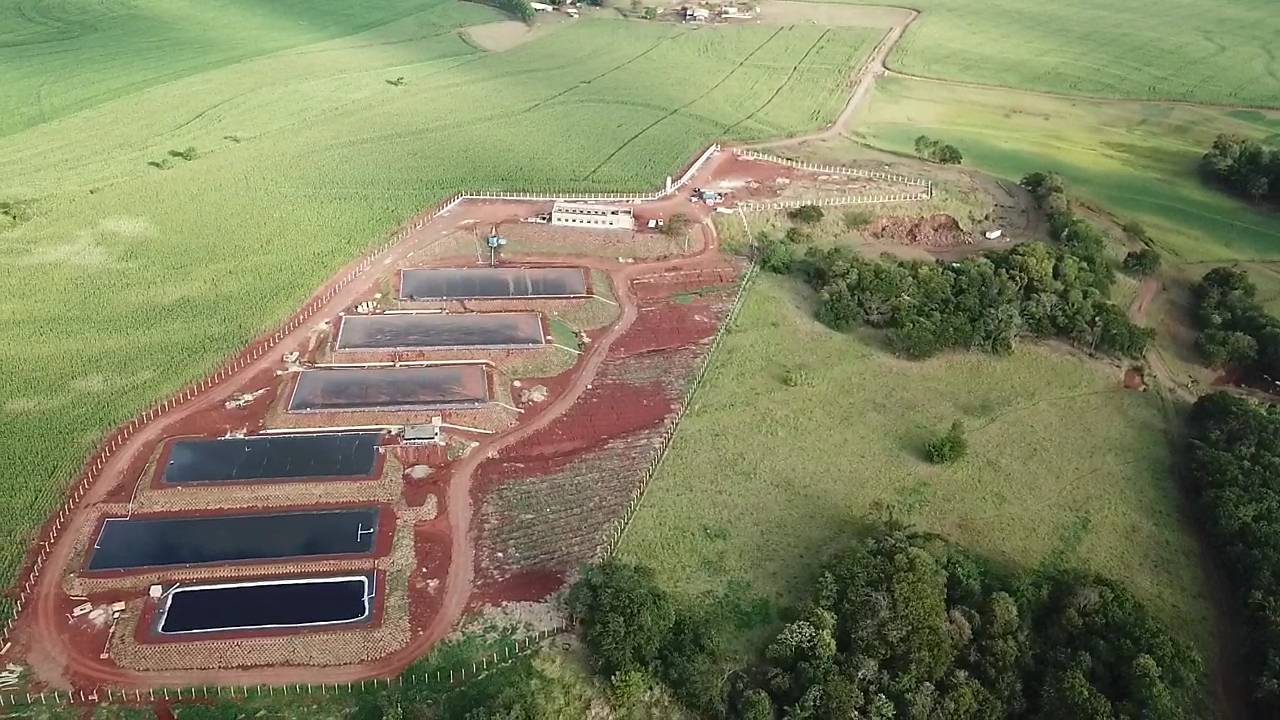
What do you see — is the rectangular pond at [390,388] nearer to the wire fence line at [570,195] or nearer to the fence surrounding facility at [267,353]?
the fence surrounding facility at [267,353]

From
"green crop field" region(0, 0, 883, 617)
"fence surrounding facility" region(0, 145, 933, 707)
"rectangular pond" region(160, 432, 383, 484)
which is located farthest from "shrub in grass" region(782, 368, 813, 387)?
"green crop field" region(0, 0, 883, 617)

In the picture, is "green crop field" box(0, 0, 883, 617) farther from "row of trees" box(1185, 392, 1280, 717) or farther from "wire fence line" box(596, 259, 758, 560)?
"row of trees" box(1185, 392, 1280, 717)

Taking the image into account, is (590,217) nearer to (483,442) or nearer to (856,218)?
(856,218)

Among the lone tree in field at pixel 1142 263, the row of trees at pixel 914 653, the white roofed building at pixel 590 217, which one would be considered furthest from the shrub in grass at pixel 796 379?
the lone tree in field at pixel 1142 263

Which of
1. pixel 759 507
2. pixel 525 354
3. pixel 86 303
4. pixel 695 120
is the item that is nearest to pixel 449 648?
pixel 759 507

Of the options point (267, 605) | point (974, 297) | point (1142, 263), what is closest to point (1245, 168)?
point (1142, 263)

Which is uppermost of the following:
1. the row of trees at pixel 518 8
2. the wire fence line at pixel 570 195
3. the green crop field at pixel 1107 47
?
the row of trees at pixel 518 8
